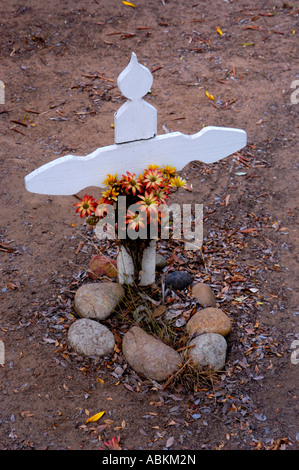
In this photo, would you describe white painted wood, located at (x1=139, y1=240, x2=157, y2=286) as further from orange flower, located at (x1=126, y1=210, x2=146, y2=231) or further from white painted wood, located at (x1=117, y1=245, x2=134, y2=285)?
orange flower, located at (x1=126, y1=210, x2=146, y2=231)

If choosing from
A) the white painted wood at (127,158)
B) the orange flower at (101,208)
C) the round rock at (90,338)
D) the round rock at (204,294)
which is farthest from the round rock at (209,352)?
the white painted wood at (127,158)

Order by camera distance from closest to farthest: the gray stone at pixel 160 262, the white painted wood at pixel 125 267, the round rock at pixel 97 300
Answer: the round rock at pixel 97 300 → the white painted wood at pixel 125 267 → the gray stone at pixel 160 262

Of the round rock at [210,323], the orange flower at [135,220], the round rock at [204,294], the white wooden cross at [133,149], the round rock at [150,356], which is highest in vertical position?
the white wooden cross at [133,149]

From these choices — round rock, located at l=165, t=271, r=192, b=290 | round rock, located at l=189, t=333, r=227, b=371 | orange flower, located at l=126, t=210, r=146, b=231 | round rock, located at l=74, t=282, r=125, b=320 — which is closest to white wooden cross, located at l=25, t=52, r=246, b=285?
orange flower, located at l=126, t=210, r=146, b=231

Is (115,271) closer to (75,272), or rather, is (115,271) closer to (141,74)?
(75,272)

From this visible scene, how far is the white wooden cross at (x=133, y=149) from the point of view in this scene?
292 centimetres

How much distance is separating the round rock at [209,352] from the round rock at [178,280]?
1.88 feet

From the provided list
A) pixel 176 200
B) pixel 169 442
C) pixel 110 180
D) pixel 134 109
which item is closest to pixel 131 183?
pixel 110 180

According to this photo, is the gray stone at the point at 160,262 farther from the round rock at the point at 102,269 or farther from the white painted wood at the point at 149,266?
the round rock at the point at 102,269

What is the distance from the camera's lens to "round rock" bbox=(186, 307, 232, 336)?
340 centimetres

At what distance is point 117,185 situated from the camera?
3.12 meters

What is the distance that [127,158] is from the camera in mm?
3100

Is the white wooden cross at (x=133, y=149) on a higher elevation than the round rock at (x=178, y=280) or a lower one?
higher

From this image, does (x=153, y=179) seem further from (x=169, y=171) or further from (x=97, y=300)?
(x=97, y=300)
